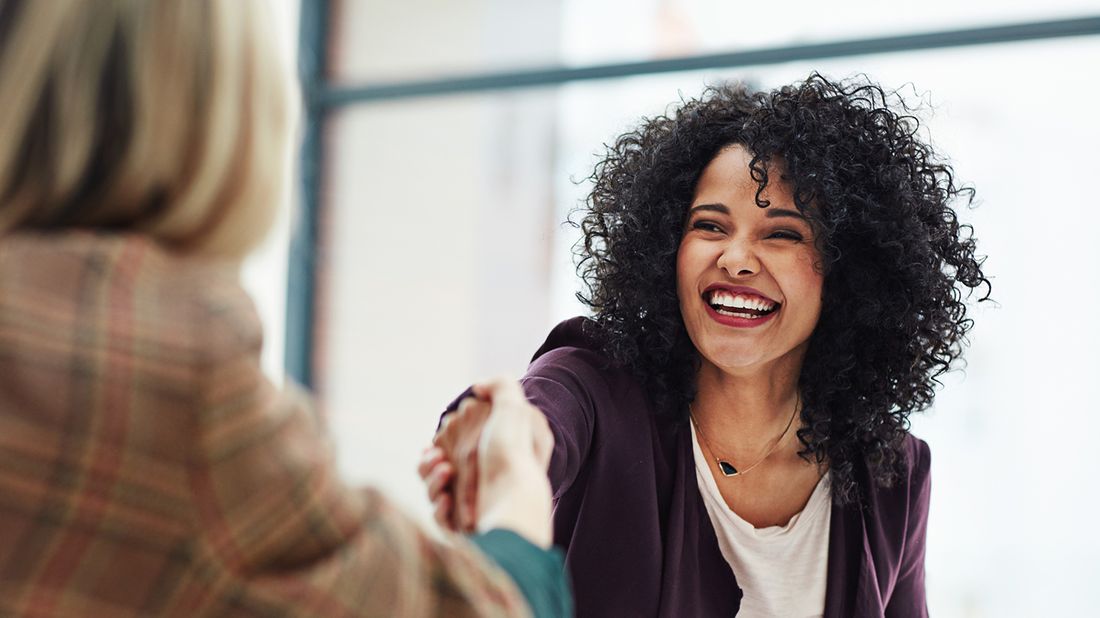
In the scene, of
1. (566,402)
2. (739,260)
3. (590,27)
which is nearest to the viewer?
(566,402)

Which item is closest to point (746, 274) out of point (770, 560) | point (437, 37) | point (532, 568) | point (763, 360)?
point (763, 360)

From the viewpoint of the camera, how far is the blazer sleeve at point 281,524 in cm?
84

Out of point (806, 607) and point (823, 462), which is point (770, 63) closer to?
point (823, 462)

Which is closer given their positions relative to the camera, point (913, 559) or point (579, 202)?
point (913, 559)

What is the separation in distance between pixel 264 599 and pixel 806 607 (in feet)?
3.41

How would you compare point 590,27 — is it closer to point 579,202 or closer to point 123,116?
point 579,202

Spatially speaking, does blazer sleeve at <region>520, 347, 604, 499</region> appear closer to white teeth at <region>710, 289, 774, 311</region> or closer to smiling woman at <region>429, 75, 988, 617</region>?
smiling woman at <region>429, 75, 988, 617</region>

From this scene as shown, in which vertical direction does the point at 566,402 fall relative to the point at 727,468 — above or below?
above

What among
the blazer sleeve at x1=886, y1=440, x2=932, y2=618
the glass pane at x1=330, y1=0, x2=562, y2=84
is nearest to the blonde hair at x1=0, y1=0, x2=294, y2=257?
the blazer sleeve at x1=886, y1=440, x2=932, y2=618

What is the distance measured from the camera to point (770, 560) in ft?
5.44

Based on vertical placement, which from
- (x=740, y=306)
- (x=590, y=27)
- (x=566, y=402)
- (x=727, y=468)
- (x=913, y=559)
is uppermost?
(x=590, y=27)

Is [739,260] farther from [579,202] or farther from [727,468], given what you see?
[579,202]

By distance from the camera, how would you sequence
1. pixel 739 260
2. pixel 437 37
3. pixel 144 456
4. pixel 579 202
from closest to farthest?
1. pixel 144 456
2. pixel 739 260
3. pixel 579 202
4. pixel 437 37

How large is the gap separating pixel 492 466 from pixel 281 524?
13.2 inches
